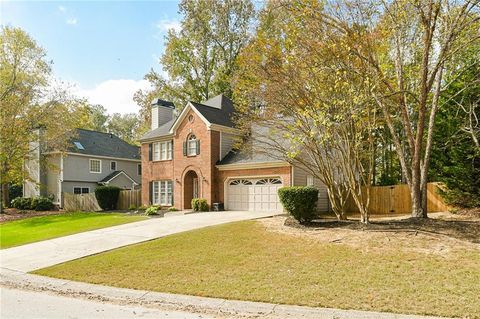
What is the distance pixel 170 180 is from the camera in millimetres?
26766

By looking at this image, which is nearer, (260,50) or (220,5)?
(260,50)

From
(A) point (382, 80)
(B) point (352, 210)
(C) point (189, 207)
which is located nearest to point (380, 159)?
(B) point (352, 210)

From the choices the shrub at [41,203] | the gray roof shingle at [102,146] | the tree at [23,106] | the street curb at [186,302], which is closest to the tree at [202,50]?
the gray roof shingle at [102,146]

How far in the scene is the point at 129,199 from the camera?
3008cm

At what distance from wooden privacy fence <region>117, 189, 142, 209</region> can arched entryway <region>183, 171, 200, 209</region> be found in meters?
5.61

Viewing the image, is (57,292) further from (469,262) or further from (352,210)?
(352,210)

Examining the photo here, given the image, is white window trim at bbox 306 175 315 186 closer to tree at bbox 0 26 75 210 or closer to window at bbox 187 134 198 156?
window at bbox 187 134 198 156

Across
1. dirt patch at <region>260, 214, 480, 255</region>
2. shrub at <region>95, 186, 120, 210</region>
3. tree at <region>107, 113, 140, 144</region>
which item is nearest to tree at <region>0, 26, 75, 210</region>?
shrub at <region>95, 186, 120, 210</region>

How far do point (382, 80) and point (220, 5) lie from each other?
28.7m

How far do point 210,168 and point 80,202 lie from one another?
45.3 ft

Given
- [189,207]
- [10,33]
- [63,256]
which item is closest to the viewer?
[63,256]

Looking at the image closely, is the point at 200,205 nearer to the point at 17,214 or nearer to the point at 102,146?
the point at 17,214

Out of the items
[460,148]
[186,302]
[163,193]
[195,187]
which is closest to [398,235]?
[186,302]

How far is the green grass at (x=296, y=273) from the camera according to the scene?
22.5ft
